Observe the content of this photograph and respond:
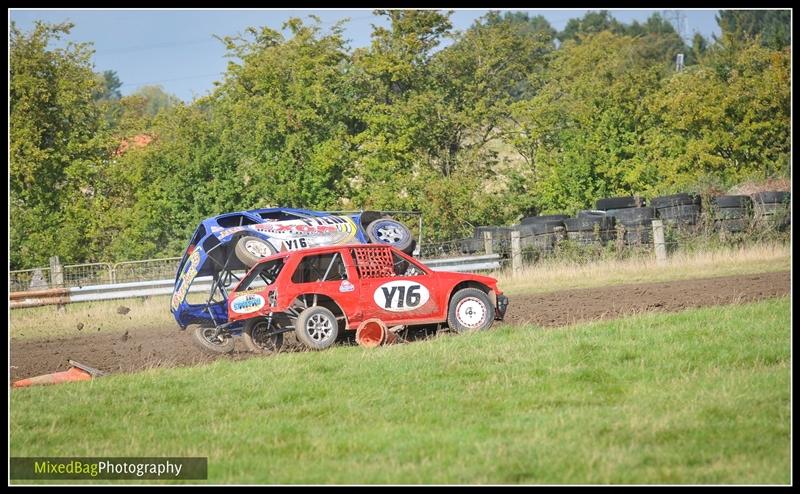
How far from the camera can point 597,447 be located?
28.5 feet

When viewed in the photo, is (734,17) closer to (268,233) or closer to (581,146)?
(581,146)

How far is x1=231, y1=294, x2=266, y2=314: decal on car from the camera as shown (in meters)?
14.9

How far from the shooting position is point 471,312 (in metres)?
15.8

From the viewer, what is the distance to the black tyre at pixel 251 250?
1747 centimetres

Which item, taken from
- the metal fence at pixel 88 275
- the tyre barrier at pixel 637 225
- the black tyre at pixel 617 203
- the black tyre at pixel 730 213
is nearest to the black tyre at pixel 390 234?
the metal fence at pixel 88 275

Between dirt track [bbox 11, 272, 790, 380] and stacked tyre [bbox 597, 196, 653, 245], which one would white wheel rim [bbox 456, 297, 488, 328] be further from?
stacked tyre [bbox 597, 196, 653, 245]

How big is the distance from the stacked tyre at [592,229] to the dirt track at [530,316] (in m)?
5.44

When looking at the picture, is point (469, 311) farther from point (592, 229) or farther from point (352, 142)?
point (352, 142)

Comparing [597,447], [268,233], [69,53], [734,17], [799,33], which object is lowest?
[597,447]

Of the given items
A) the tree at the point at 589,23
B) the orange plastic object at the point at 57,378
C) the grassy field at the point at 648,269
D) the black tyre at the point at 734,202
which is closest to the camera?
the orange plastic object at the point at 57,378

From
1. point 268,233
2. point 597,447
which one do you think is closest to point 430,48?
point 268,233

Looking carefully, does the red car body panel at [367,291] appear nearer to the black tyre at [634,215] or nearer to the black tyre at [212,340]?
the black tyre at [212,340]

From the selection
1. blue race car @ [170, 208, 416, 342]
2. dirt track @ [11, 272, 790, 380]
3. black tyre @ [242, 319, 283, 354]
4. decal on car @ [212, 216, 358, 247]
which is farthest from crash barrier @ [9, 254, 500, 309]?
black tyre @ [242, 319, 283, 354]

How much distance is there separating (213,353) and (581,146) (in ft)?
68.4
